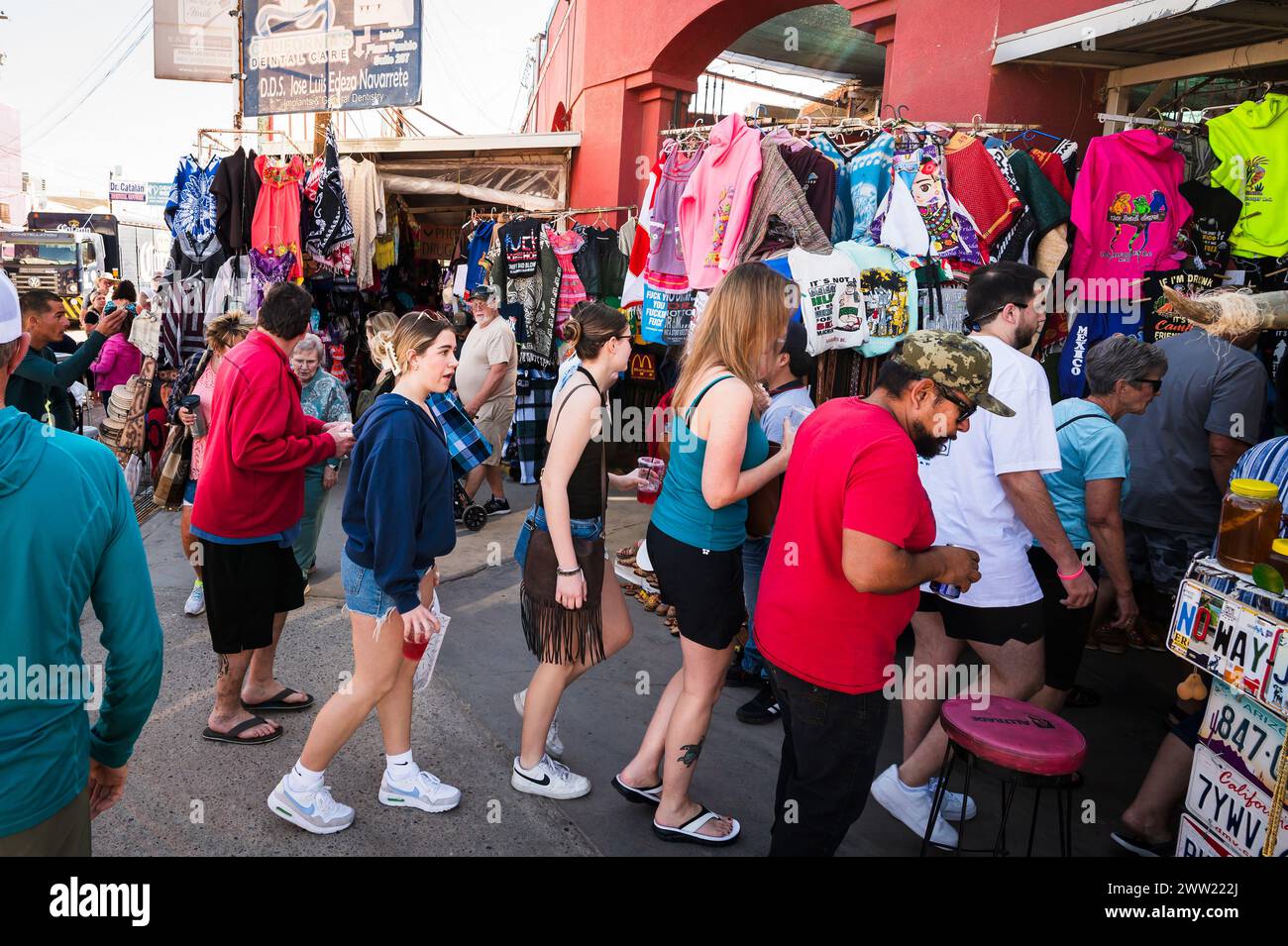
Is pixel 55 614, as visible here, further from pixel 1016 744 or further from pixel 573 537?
pixel 1016 744

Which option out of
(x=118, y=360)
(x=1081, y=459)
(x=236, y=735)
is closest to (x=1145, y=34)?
(x=1081, y=459)

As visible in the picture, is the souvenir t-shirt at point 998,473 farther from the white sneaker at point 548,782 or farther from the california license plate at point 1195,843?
the white sneaker at point 548,782

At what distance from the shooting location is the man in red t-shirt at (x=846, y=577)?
7.25 feet

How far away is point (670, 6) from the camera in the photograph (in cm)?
830

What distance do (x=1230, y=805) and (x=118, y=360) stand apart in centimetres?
869

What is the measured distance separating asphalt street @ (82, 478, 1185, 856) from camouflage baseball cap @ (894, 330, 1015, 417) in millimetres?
1788

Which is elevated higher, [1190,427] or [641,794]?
[1190,427]

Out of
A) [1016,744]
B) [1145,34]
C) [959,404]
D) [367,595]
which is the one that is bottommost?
[1016,744]

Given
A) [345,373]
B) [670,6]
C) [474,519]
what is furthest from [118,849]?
[670,6]

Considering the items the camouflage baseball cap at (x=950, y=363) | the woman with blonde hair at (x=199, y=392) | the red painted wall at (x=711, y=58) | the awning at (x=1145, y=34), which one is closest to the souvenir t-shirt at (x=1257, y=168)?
the awning at (x=1145, y=34)

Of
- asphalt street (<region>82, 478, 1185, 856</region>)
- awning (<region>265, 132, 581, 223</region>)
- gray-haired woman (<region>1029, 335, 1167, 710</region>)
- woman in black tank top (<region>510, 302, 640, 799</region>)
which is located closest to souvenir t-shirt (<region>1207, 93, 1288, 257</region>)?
gray-haired woman (<region>1029, 335, 1167, 710</region>)

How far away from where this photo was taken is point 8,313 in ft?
4.96

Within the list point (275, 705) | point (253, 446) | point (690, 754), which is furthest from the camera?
point (275, 705)
